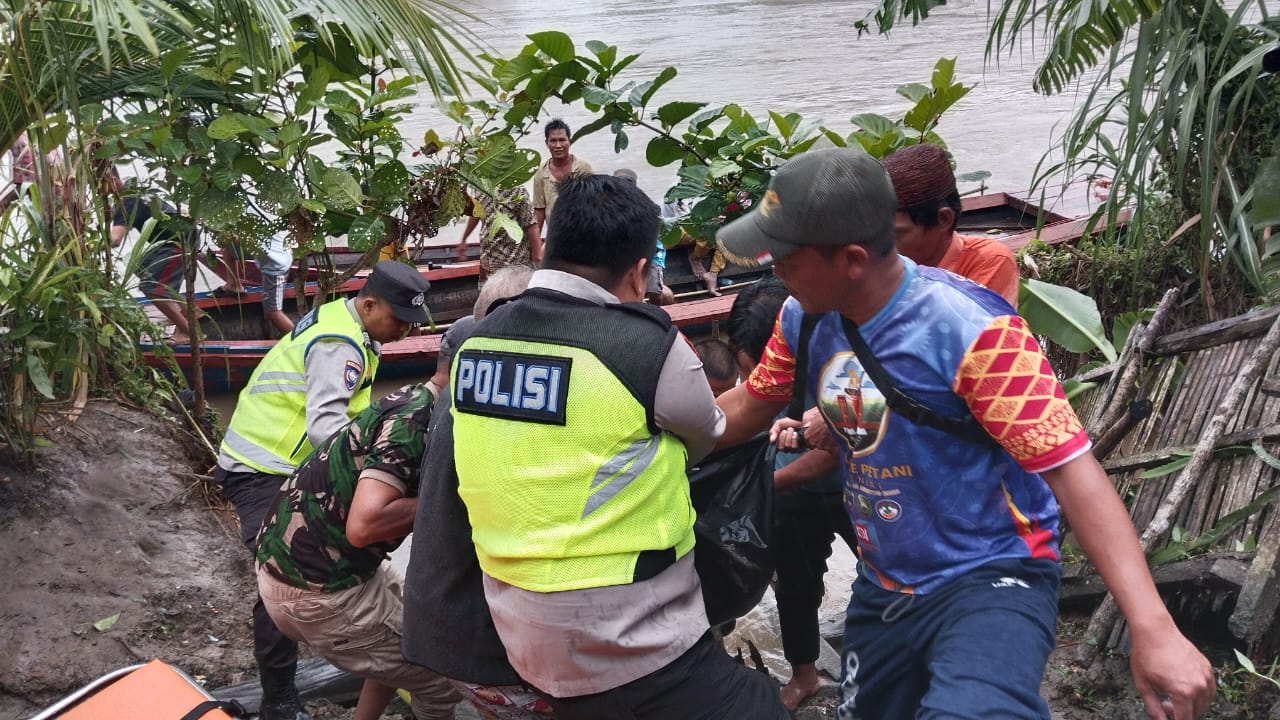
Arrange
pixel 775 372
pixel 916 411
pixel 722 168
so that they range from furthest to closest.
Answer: pixel 722 168 < pixel 775 372 < pixel 916 411

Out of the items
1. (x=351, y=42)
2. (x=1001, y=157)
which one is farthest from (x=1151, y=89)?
(x=1001, y=157)

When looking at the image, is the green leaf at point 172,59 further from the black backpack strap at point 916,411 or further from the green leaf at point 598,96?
the black backpack strap at point 916,411

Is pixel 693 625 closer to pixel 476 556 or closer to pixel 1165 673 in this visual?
pixel 476 556

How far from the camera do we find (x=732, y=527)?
2.58 m

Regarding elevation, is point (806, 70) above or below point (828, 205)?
below

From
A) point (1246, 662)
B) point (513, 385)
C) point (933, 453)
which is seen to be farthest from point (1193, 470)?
point (513, 385)

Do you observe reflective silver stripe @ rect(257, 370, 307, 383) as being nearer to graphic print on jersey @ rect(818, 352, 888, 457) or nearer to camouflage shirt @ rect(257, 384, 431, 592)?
camouflage shirt @ rect(257, 384, 431, 592)

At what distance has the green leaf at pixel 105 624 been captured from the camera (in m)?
3.90

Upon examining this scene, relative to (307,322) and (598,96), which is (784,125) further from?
(307,322)

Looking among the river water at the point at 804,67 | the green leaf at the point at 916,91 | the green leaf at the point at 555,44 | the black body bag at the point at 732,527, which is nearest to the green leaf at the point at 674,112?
the green leaf at the point at 555,44

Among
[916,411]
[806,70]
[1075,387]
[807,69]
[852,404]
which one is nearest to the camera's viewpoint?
[916,411]

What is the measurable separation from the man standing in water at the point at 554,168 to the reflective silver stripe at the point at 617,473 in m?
5.56

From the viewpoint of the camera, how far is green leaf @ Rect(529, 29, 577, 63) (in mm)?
4270

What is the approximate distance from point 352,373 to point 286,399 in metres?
0.29
